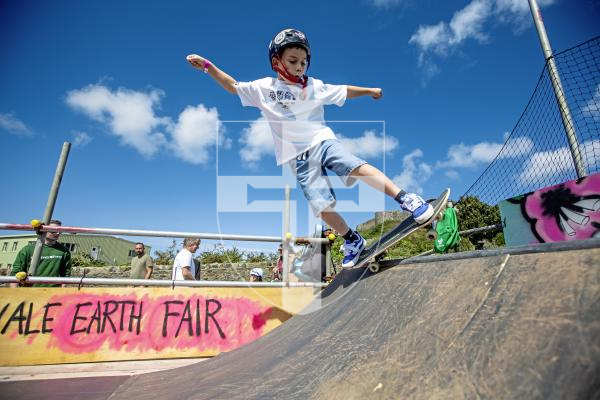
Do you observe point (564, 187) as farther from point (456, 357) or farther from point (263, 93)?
point (456, 357)

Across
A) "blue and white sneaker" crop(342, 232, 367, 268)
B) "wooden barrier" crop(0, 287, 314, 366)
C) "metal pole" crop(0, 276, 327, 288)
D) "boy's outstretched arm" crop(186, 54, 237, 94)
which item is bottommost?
"wooden barrier" crop(0, 287, 314, 366)

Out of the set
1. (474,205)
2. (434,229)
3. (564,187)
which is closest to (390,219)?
(474,205)

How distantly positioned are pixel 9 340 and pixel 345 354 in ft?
11.4

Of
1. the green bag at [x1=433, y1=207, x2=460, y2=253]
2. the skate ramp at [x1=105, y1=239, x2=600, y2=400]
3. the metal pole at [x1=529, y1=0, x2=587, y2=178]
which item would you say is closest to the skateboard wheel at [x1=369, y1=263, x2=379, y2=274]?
the skate ramp at [x1=105, y1=239, x2=600, y2=400]

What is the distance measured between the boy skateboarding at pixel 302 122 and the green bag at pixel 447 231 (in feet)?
1.21

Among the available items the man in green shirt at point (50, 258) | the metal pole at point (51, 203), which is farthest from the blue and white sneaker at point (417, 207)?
the man in green shirt at point (50, 258)

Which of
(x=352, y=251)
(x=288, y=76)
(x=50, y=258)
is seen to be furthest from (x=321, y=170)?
(x=50, y=258)

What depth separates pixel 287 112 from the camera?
2.78 metres

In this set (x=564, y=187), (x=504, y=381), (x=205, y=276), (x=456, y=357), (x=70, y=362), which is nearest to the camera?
(x=504, y=381)

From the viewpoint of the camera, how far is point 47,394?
2.10m

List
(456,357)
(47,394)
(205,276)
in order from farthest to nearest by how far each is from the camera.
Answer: (205,276)
(47,394)
(456,357)

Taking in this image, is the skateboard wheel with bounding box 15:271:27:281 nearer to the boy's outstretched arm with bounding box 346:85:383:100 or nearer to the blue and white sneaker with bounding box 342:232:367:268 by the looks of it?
the blue and white sneaker with bounding box 342:232:367:268

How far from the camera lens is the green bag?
2.51 m

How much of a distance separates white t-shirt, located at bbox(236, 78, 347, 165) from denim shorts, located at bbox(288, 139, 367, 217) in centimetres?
9
